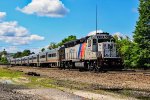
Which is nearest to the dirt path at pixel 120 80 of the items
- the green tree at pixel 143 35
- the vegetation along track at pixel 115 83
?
the vegetation along track at pixel 115 83

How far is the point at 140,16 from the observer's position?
56562 millimetres

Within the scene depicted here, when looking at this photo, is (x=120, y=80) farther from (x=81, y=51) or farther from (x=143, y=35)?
(x=143, y=35)

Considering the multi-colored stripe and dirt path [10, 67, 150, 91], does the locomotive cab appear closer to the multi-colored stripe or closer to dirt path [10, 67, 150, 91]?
the multi-colored stripe

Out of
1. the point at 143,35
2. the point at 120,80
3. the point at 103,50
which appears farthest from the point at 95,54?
the point at 143,35

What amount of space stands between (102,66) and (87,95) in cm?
2013

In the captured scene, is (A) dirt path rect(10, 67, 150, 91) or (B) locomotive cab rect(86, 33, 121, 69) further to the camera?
(B) locomotive cab rect(86, 33, 121, 69)

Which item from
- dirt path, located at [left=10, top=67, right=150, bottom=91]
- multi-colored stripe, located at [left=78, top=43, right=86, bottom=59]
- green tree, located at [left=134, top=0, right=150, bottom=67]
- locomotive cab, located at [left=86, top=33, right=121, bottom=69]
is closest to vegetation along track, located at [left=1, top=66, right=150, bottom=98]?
dirt path, located at [left=10, top=67, right=150, bottom=91]

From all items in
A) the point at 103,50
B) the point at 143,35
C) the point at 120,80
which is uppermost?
the point at 143,35

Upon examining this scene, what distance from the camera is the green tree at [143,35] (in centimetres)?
5353

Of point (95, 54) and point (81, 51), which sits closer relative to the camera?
point (95, 54)

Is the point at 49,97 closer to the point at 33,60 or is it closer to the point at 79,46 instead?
the point at 79,46

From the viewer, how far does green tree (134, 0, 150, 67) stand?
176 ft

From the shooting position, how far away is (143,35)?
5500 cm

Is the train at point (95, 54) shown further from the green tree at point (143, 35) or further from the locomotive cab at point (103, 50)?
the green tree at point (143, 35)
